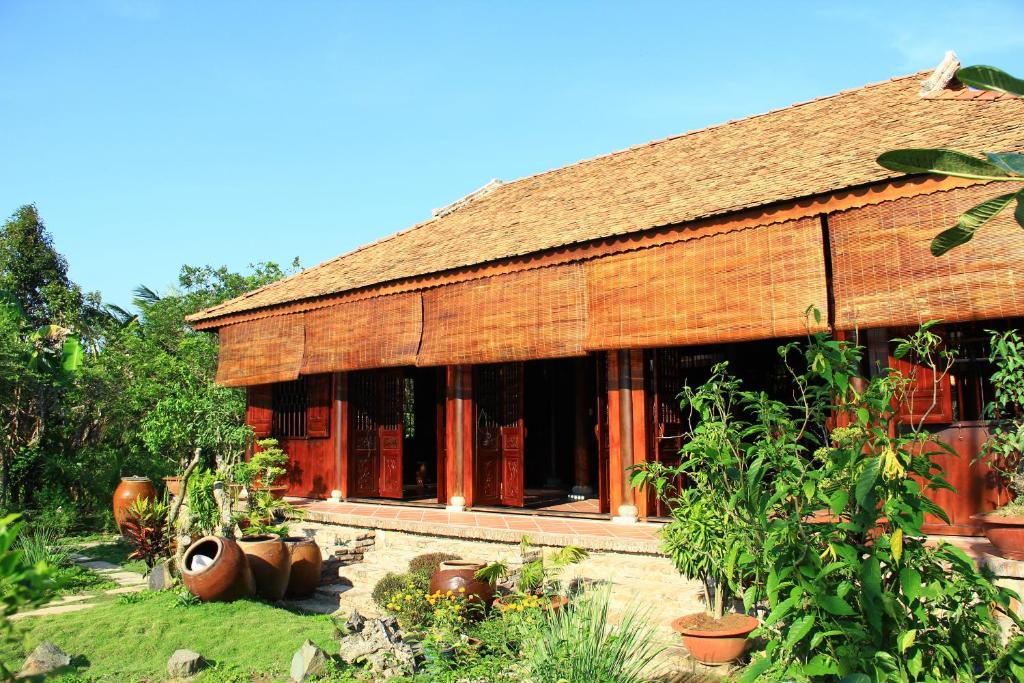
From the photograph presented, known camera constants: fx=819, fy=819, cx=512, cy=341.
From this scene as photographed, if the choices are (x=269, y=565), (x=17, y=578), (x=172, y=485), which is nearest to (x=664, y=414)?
(x=269, y=565)

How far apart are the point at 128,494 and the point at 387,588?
672 centimetres

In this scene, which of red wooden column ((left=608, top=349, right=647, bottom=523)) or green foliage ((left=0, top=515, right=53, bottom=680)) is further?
red wooden column ((left=608, top=349, right=647, bottom=523))

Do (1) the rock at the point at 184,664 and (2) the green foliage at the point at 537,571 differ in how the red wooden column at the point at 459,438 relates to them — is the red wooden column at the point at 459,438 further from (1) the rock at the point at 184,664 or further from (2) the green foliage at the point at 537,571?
(1) the rock at the point at 184,664

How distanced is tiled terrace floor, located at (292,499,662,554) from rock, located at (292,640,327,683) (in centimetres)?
276

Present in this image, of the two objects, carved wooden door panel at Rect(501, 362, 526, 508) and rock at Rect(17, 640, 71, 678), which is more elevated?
carved wooden door panel at Rect(501, 362, 526, 508)

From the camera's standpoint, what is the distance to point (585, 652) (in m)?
5.11

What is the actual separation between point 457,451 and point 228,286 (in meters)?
18.9

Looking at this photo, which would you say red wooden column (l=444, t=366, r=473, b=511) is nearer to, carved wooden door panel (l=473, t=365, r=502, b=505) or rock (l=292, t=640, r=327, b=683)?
carved wooden door panel (l=473, t=365, r=502, b=505)

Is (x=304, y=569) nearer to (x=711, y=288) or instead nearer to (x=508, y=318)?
(x=508, y=318)

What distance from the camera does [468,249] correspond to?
11453mm

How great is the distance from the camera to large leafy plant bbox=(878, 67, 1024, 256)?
308cm

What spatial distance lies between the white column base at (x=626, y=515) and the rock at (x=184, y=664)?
4.51 m

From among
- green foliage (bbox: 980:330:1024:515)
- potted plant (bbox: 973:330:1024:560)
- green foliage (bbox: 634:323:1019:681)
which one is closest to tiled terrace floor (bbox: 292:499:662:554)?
potted plant (bbox: 973:330:1024:560)

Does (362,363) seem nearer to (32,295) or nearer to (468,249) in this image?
(468,249)
